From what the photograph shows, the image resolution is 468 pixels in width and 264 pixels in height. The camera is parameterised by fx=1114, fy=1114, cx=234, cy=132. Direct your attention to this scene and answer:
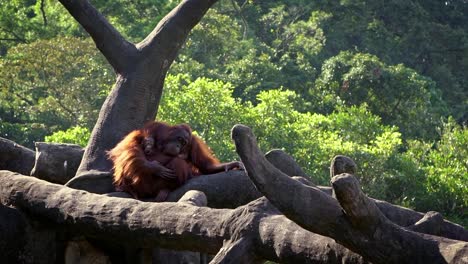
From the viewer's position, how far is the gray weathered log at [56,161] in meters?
6.88

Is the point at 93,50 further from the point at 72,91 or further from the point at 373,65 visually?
the point at 373,65

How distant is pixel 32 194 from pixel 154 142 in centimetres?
93

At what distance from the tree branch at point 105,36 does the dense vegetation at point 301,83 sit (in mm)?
6061

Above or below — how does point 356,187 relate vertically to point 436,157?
below

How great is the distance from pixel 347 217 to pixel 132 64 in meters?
3.72

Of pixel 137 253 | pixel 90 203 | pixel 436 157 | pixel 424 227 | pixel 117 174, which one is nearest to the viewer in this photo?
pixel 424 227

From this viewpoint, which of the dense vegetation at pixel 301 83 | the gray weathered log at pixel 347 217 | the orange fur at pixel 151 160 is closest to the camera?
the gray weathered log at pixel 347 217

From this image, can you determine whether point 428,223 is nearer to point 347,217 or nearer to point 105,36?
point 347,217

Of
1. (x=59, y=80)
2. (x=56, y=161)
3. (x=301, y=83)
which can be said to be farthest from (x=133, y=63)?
(x=301, y=83)

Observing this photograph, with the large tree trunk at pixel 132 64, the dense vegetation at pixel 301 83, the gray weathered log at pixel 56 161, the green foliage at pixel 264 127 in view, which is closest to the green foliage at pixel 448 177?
the dense vegetation at pixel 301 83

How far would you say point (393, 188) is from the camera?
1407 centimetres

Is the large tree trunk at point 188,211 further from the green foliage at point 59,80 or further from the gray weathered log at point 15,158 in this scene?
the green foliage at point 59,80

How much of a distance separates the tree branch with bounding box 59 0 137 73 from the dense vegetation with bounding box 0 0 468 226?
19.9ft

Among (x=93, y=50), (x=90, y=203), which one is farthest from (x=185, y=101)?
(x=90, y=203)
